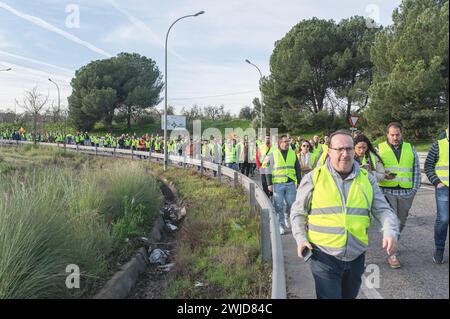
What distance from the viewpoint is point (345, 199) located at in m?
3.03

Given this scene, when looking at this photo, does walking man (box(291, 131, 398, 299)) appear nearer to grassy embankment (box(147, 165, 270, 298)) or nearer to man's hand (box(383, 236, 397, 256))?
man's hand (box(383, 236, 397, 256))

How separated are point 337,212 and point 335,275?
1.64 ft

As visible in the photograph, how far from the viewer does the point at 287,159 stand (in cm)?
734

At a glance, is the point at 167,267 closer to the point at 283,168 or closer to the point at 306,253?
the point at 283,168

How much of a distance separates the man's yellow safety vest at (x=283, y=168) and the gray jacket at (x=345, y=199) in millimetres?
4001

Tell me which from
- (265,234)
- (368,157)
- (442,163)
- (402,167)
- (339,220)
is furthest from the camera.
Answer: (368,157)

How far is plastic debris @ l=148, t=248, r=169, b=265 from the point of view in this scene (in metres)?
7.14

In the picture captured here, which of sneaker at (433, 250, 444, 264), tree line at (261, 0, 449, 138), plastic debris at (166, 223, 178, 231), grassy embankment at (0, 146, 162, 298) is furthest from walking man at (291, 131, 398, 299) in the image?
tree line at (261, 0, 449, 138)

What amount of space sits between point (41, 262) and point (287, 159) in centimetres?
444

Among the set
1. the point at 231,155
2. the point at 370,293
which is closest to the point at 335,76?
the point at 231,155

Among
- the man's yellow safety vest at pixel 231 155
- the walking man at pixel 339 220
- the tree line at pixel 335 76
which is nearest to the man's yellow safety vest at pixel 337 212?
the walking man at pixel 339 220

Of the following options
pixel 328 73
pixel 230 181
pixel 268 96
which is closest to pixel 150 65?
pixel 268 96

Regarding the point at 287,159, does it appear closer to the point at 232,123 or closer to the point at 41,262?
the point at 41,262
